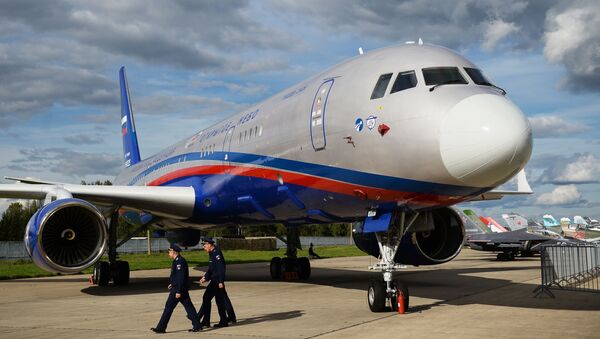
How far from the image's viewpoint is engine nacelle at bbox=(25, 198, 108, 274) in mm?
13898

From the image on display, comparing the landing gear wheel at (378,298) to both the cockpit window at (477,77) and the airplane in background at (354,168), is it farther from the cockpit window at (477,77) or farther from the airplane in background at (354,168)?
the cockpit window at (477,77)

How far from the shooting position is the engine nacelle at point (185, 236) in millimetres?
21500

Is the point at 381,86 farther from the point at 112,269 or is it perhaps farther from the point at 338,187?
the point at 112,269

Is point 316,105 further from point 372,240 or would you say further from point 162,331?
point 162,331

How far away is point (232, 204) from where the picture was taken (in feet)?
51.0

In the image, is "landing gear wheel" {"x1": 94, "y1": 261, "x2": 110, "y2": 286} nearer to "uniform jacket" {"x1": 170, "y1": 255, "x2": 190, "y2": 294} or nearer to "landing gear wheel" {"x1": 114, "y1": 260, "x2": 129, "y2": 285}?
"landing gear wheel" {"x1": 114, "y1": 260, "x2": 129, "y2": 285}

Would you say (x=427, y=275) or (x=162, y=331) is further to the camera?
(x=427, y=275)

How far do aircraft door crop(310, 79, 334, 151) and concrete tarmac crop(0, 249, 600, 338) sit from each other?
3001 mm

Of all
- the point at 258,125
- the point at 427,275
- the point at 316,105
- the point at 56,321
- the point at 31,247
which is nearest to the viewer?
the point at 56,321

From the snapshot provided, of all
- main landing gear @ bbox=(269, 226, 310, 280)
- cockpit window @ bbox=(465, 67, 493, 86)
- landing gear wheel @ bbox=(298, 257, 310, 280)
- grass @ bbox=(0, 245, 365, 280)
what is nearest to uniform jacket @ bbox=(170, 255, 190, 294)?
cockpit window @ bbox=(465, 67, 493, 86)

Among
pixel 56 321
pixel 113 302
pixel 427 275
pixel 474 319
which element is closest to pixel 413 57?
pixel 474 319

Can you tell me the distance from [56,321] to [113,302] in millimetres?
3063

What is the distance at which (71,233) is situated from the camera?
47.7 ft

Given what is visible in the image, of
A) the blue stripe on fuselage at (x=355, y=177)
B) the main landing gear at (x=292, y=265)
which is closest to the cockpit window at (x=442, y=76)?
the blue stripe on fuselage at (x=355, y=177)
